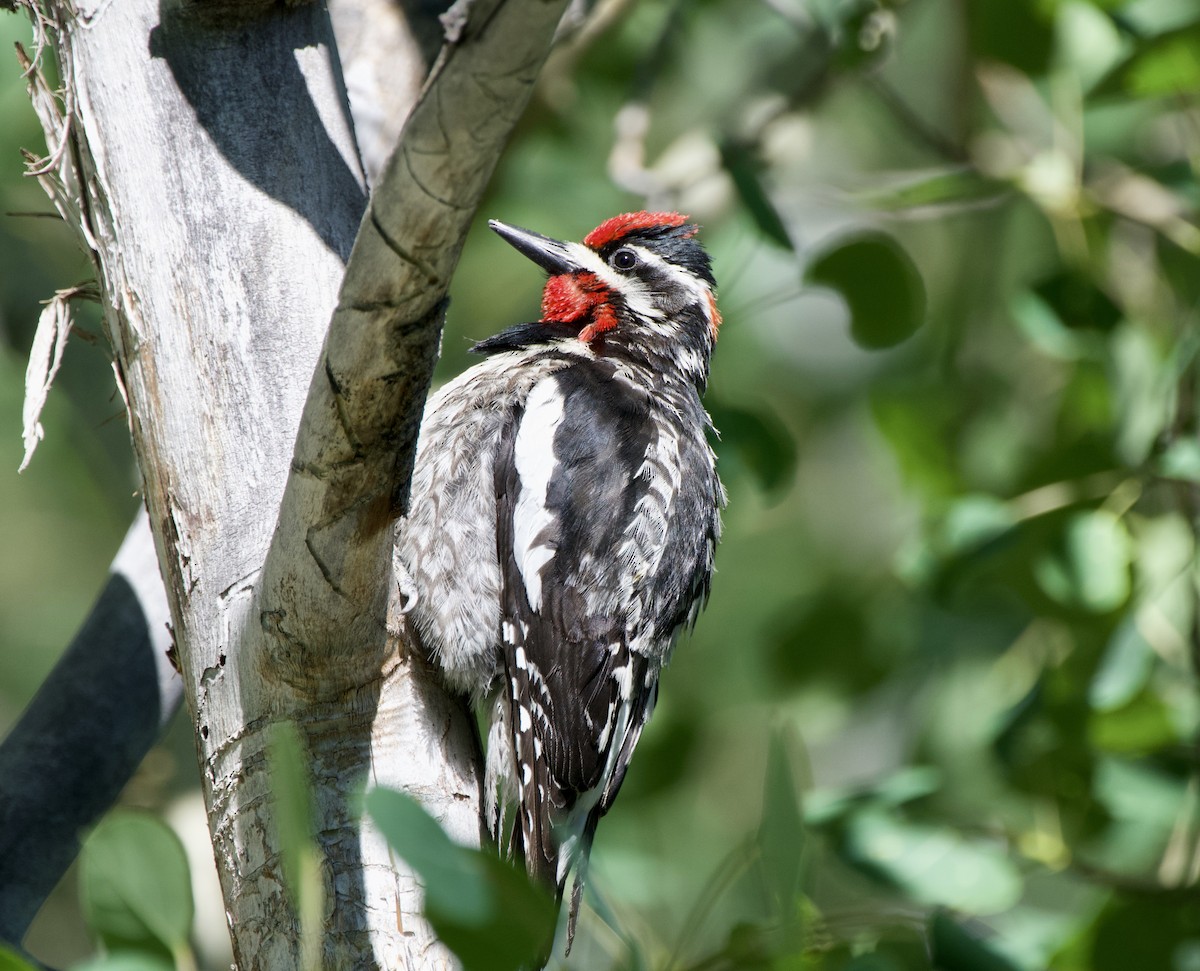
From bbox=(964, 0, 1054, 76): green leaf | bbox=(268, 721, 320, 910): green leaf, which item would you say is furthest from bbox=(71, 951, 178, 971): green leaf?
bbox=(964, 0, 1054, 76): green leaf

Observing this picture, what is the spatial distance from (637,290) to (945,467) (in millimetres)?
821

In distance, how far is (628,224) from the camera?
9.44ft

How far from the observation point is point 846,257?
2.52 metres

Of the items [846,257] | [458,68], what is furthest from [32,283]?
[458,68]

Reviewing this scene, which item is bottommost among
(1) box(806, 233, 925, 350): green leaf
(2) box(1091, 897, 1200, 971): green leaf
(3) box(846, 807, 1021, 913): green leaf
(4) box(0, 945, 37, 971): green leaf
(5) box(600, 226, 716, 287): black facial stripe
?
(4) box(0, 945, 37, 971): green leaf

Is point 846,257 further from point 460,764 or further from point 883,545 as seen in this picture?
point 883,545

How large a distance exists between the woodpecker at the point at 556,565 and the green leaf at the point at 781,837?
922 mm

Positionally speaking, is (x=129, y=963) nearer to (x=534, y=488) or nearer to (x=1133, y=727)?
(x=534, y=488)

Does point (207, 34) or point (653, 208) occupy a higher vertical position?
point (653, 208)

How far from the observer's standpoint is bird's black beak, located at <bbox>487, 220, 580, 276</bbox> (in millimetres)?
2711

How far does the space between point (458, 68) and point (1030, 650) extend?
2.27 meters

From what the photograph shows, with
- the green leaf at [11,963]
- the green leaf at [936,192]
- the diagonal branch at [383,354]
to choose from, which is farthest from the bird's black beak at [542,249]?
the green leaf at [11,963]

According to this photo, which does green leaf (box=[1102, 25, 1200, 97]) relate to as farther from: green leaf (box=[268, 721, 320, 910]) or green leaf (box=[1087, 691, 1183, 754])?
green leaf (box=[268, 721, 320, 910])

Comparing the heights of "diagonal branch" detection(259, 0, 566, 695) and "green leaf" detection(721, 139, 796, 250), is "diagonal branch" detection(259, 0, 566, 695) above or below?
below
